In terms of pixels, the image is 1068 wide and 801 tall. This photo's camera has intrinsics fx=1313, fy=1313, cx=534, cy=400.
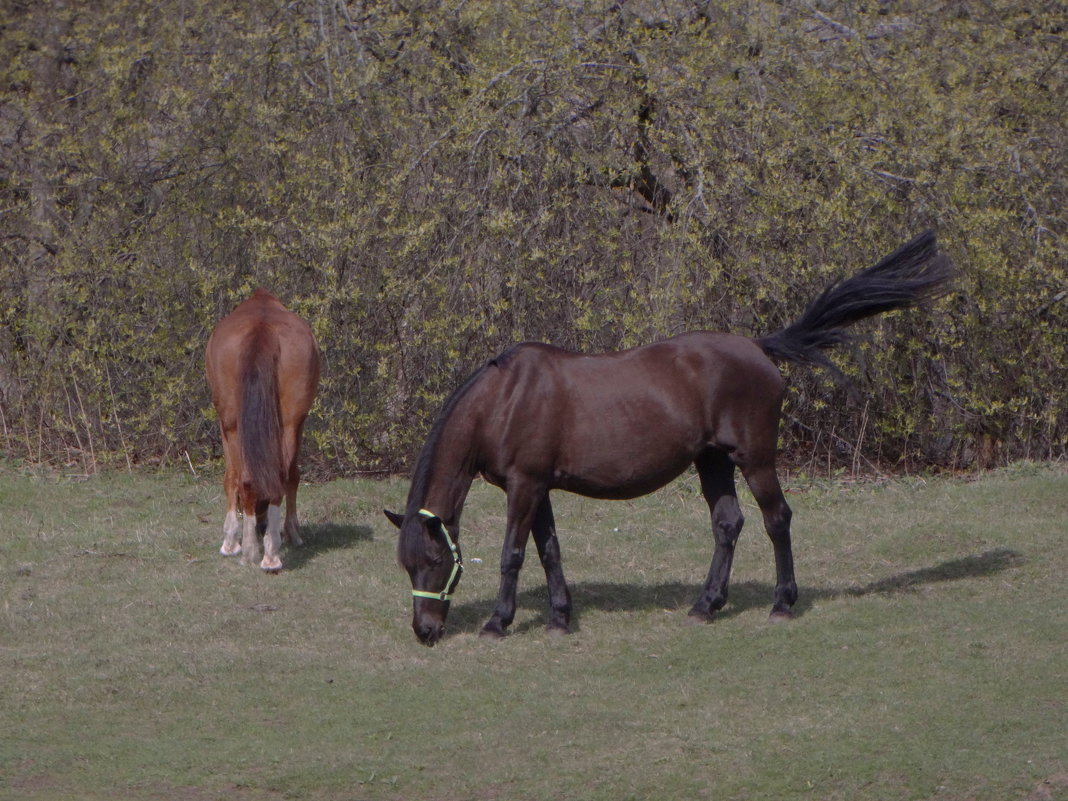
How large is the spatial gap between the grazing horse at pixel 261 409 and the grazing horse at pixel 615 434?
1.48m

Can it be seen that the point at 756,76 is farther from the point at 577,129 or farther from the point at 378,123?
the point at 378,123

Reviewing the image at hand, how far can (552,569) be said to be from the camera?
746 centimetres

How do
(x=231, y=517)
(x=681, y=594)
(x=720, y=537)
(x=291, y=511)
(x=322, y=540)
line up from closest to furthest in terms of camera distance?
1. (x=720, y=537)
2. (x=681, y=594)
3. (x=231, y=517)
4. (x=291, y=511)
5. (x=322, y=540)

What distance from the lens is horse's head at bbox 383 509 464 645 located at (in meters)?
7.05

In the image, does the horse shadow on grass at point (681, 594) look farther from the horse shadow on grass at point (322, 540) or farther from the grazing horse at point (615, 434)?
the horse shadow on grass at point (322, 540)

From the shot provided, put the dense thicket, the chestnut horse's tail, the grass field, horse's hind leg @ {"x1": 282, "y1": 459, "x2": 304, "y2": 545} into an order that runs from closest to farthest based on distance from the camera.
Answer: the grass field
the chestnut horse's tail
horse's hind leg @ {"x1": 282, "y1": 459, "x2": 304, "y2": 545}
the dense thicket

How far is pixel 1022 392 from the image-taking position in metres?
12.3

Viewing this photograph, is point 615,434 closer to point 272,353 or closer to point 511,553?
point 511,553

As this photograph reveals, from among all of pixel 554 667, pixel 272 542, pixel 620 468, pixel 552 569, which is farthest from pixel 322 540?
pixel 554 667

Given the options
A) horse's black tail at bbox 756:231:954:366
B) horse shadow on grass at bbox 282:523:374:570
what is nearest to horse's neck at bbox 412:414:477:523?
horse's black tail at bbox 756:231:954:366

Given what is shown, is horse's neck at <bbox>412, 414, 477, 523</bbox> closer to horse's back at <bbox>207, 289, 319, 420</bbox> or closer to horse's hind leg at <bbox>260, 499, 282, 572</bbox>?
horse's hind leg at <bbox>260, 499, 282, 572</bbox>

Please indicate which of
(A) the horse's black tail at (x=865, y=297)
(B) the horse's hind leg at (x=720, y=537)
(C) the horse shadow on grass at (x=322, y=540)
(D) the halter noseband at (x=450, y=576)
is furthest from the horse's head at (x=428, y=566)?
(A) the horse's black tail at (x=865, y=297)

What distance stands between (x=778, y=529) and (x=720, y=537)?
13.4 inches

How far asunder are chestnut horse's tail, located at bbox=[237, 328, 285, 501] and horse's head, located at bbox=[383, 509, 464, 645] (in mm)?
1509
